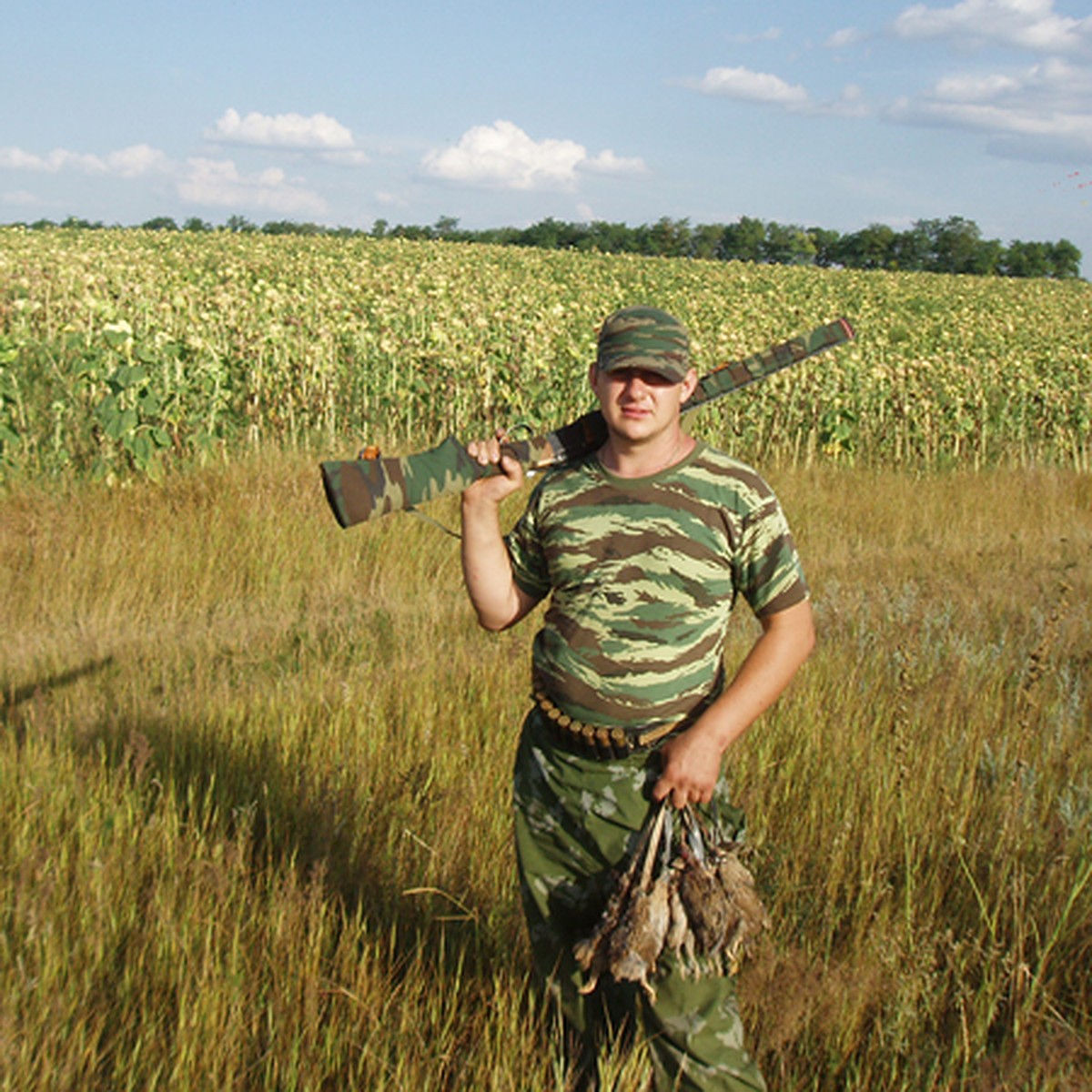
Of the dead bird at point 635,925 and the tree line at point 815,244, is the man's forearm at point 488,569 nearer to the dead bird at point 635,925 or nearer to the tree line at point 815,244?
the dead bird at point 635,925

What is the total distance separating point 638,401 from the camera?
2.46 meters

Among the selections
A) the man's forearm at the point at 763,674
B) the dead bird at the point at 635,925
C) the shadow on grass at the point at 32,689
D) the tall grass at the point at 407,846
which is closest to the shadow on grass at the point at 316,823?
the tall grass at the point at 407,846

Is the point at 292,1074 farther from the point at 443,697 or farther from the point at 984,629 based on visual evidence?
the point at 984,629

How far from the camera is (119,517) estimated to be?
7.39 meters

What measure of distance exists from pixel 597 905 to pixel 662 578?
68 cm

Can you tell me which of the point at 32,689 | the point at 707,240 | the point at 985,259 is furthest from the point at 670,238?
the point at 32,689


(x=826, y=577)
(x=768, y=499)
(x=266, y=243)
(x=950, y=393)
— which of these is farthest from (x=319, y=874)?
(x=266, y=243)

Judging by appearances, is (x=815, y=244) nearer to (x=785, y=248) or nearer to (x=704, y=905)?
(x=785, y=248)

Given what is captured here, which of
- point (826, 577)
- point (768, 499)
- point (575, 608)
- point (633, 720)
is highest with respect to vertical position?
point (768, 499)

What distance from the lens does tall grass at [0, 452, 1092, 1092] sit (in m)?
2.69

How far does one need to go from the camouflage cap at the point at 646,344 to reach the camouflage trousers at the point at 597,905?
2.51 ft

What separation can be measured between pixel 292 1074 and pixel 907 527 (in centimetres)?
813

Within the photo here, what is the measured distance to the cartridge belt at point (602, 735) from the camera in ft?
8.08

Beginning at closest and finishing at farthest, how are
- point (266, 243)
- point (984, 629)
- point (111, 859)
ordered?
point (111, 859) < point (984, 629) < point (266, 243)
